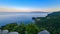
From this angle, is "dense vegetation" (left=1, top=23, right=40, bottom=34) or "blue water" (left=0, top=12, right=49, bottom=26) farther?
"blue water" (left=0, top=12, right=49, bottom=26)

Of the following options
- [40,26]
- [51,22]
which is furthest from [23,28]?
[51,22]

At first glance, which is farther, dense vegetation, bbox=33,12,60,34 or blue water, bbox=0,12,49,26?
blue water, bbox=0,12,49,26

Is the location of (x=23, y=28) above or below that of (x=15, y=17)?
below

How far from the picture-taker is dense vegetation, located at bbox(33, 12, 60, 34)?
173cm

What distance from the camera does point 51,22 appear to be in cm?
179

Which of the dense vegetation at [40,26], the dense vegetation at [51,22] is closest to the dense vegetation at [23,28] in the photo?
the dense vegetation at [40,26]

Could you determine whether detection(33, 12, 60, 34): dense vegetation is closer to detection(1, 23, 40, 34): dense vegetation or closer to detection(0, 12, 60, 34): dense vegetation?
detection(0, 12, 60, 34): dense vegetation

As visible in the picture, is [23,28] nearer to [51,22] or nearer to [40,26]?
[40,26]

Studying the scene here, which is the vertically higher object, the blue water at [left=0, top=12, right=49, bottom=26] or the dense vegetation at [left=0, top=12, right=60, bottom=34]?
the blue water at [left=0, top=12, right=49, bottom=26]

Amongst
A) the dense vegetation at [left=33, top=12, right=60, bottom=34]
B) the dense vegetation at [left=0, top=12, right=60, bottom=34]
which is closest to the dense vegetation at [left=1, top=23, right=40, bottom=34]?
the dense vegetation at [left=0, top=12, right=60, bottom=34]

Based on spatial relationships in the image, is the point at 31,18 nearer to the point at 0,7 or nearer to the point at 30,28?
the point at 30,28

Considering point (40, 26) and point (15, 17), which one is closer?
point (40, 26)

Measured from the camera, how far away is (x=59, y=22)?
180 cm

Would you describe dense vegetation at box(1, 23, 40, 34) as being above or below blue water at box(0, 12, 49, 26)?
below
